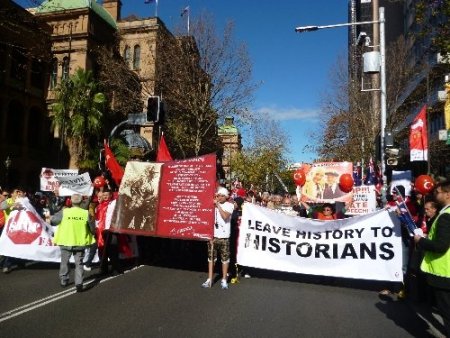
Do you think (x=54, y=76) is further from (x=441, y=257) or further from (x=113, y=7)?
(x=441, y=257)

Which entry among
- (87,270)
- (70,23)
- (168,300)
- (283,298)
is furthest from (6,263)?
(70,23)

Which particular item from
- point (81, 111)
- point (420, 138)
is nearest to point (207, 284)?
point (420, 138)

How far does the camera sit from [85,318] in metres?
5.89

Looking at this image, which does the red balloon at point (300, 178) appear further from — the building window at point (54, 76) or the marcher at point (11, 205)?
the building window at point (54, 76)

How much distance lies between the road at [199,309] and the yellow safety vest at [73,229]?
79cm

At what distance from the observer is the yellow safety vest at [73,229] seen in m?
7.64

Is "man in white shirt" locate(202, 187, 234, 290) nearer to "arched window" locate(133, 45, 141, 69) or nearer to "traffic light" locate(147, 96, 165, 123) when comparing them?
"traffic light" locate(147, 96, 165, 123)

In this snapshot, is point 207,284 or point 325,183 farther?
point 325,183

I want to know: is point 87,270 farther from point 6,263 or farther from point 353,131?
Answer: point 353,131

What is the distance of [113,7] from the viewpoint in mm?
44656

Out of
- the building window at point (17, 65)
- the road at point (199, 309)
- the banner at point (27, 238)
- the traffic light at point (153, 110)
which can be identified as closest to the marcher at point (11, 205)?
the banner at point (27, 238)

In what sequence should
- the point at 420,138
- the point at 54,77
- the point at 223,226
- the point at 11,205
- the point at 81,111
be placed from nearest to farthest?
the point at 223,226 < the point at 11,205 < the point at 420,138 < the point at 81,111 < the point at 54,77

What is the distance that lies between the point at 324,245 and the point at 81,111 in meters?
22.8

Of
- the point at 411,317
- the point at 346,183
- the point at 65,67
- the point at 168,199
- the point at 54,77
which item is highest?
the point at 65,67
